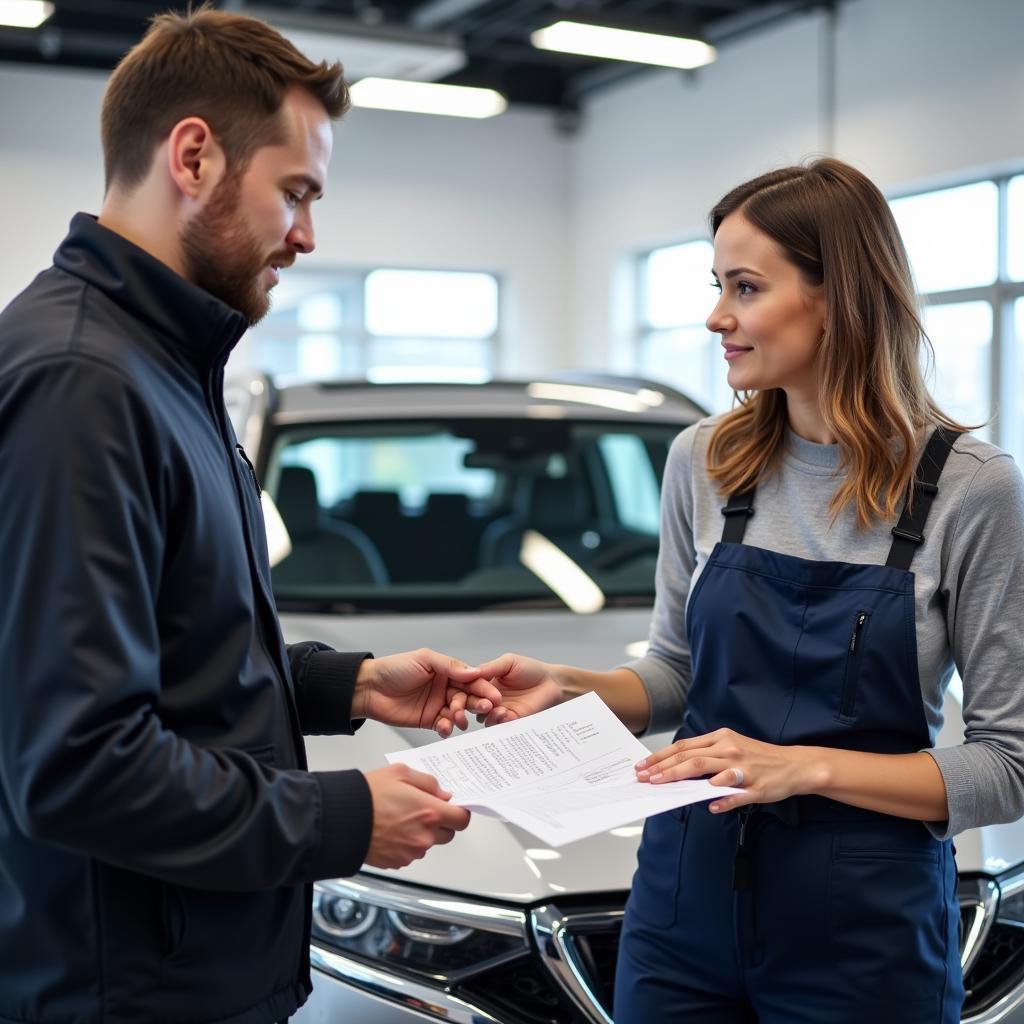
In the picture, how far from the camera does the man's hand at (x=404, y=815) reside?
52.4 inches

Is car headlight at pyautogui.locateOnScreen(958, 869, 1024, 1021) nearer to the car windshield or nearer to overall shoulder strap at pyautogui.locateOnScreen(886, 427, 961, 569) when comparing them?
overall shoulder strap at pyautogui.locateOnScreen(886, 427, 961, 569)

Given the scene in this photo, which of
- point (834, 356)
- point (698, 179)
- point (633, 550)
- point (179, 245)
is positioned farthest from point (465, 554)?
point (698, 179)

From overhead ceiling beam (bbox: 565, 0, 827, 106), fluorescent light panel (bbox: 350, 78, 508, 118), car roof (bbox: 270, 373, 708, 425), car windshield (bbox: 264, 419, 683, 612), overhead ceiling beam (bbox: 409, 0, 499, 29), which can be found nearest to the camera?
car windshield (bbox: 264, 419, 683, 612)

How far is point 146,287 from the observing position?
1.32 metres

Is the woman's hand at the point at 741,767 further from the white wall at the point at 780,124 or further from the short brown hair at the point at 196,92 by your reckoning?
the white wall at the point at 780,124

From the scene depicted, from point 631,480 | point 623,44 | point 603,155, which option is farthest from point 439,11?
point 631,480

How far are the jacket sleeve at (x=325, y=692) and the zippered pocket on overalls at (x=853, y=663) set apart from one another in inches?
24.6

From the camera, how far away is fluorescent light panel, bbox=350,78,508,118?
9555mm

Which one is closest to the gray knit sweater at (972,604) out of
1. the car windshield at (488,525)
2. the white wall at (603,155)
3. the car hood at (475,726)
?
the car hood at (475,726)

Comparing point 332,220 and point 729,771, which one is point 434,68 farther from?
point 729,771

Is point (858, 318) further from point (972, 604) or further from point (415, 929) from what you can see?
point (415, 929)

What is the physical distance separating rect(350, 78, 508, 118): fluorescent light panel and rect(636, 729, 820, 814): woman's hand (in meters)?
8.51

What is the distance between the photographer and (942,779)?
1.60 meters

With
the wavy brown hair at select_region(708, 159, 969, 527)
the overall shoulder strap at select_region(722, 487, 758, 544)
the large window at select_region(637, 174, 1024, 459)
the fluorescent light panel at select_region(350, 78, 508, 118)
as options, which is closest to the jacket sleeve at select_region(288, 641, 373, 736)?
the overall shoulder strap at select_region(722, 487, 758, 544)
